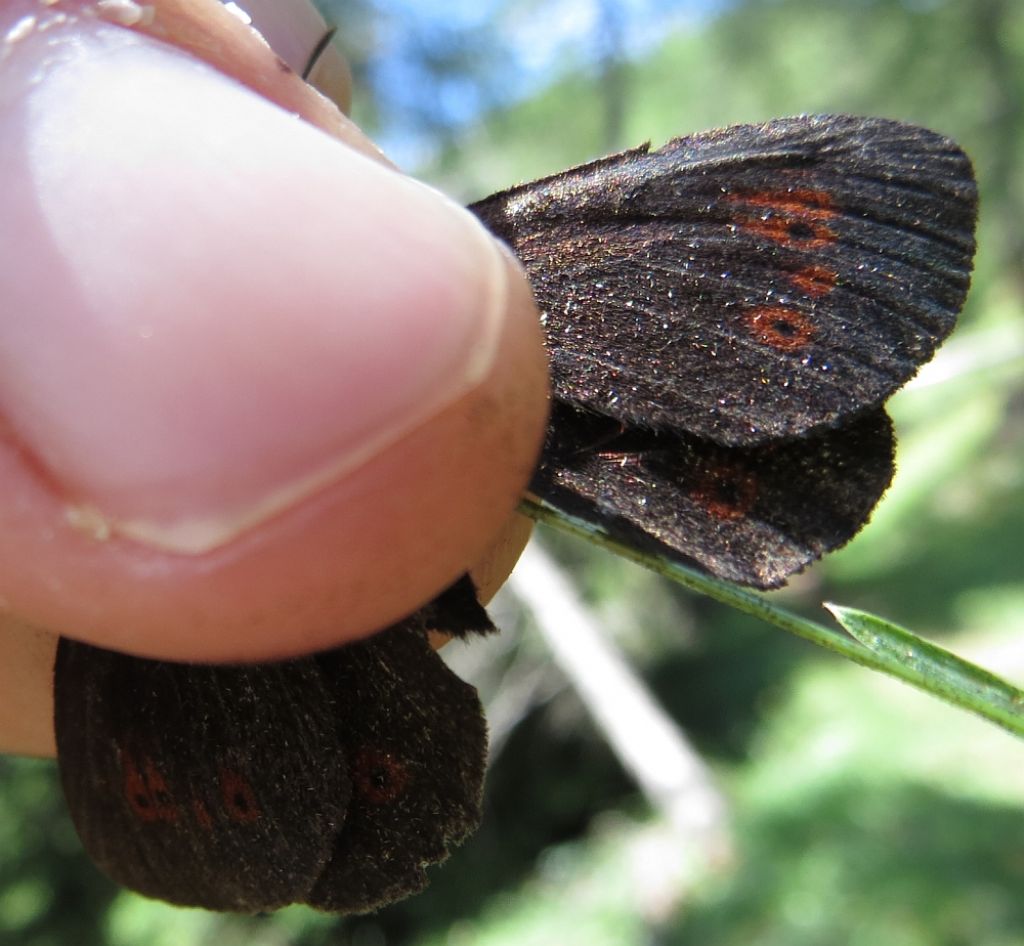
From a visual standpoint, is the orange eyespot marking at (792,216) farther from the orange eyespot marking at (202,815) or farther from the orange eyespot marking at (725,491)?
the orange eyespot marking at (202,815)

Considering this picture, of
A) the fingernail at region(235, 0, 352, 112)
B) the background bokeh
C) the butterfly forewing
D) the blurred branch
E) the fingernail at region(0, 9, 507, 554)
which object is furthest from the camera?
the blurred branch

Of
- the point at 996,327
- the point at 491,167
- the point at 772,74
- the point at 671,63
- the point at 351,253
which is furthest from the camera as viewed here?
the point at 996,327

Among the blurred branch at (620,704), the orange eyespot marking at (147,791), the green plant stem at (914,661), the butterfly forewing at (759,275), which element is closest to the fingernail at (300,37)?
the butterfly forewing at (759,275)

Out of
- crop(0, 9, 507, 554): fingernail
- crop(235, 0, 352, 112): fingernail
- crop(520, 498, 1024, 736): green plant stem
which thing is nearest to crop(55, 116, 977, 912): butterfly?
crop(520, 498, 1024, 736): green plant stem

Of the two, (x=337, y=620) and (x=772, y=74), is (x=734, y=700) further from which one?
(x=772, y=74)

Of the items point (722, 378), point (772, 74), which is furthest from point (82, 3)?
point (772, 74)

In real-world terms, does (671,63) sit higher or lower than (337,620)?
lower

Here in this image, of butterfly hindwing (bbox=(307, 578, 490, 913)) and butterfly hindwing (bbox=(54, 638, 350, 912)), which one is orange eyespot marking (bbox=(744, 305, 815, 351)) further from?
butterfly hindwing (bbox=(54, 638, 350, 912))
